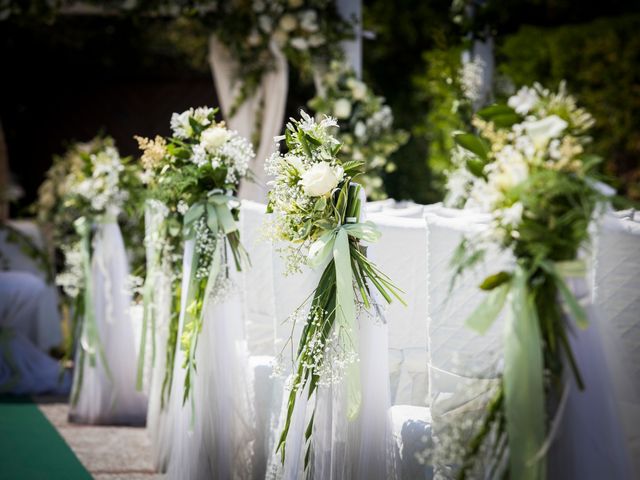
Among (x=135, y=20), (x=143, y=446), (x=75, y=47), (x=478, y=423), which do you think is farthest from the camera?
(x=75, y=47)

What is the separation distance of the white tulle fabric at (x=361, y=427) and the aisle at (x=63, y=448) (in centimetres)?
152

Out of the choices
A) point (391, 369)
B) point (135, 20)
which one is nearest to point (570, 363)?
point (391, 369)

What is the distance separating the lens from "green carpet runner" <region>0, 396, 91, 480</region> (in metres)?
4.24

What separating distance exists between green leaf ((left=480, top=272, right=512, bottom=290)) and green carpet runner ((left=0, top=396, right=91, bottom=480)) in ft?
8.68

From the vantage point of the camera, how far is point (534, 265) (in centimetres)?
218

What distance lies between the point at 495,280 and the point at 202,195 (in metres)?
1.78

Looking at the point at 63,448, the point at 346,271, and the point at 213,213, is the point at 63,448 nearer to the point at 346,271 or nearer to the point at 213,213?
the point at 213,213

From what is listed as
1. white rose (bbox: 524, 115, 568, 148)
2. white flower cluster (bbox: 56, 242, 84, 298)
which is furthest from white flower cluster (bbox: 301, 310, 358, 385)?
white flower cluster (bbox: 56, 242, 84, 298)

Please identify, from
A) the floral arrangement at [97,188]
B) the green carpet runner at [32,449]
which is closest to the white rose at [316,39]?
the floral arrangement at [97,188]

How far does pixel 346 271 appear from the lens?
9.45 feet

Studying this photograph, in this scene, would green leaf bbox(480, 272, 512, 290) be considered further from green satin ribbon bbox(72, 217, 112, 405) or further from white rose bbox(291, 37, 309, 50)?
white rose bbox(291, 37, 309, 50)

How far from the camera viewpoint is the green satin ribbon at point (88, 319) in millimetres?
5238

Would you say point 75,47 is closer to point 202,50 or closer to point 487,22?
point 202,50

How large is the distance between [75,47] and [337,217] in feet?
23.7
